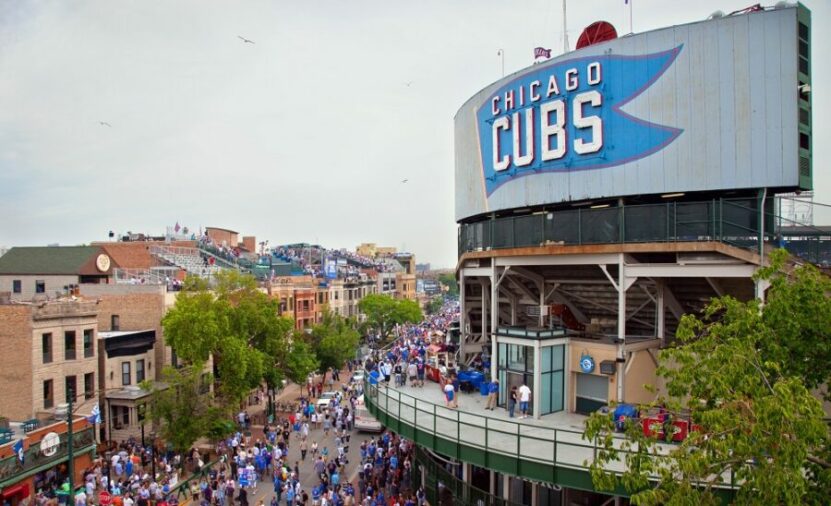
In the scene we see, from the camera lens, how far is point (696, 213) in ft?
62.1

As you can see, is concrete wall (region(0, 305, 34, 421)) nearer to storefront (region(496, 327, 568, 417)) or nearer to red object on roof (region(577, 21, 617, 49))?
storefront (region(496, 327, 568, 417))

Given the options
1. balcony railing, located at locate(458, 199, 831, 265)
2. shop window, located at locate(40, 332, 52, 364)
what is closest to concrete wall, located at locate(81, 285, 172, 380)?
shop window, located at locate(40, 332, 52, 364)

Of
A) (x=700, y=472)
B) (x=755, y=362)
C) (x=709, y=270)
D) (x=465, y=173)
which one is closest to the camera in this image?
(x=700, y=472)

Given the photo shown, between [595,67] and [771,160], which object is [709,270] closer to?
[771,160]

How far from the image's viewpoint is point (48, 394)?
32688 mm

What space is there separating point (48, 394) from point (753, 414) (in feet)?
113

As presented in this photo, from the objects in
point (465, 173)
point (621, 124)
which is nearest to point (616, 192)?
point (621, 124)

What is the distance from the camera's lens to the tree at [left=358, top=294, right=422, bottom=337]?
86.0 m

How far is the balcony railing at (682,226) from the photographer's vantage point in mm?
18562

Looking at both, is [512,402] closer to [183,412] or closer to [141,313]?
[183,412]

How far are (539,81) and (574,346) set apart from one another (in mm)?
9900

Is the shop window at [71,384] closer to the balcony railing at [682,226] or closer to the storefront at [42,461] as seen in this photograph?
the storefront at [42,461]

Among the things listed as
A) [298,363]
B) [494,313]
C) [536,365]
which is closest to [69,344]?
[298,363]

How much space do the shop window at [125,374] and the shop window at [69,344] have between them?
4187mm
